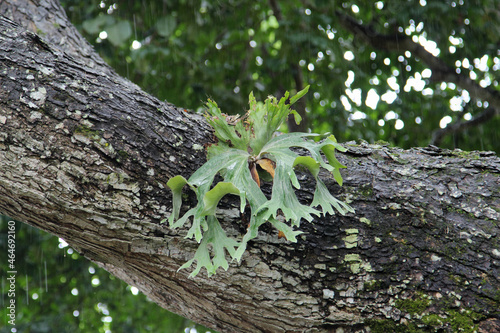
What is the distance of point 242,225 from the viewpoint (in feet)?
5.24

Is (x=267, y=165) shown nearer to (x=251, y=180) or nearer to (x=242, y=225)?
(x=251, y=180)

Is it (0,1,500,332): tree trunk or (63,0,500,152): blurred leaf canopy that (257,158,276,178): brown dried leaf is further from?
(63,0,500,152): blurred leaf canopy

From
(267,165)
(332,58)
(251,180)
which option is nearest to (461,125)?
(332,58)

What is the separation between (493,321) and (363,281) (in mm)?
427

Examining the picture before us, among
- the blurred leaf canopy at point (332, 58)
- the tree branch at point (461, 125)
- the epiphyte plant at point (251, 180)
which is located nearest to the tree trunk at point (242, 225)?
the epiphyte plant at point (251, 180)

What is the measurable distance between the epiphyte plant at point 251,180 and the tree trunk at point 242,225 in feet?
0.28

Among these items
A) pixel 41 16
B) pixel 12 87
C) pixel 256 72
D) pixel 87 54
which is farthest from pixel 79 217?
pixel 256 72

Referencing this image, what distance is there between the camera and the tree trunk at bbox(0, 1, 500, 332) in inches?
60.6

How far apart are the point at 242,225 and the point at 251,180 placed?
17 centimetres

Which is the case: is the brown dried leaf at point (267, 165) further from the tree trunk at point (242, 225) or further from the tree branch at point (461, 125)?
the tree branch at point (461, 125)

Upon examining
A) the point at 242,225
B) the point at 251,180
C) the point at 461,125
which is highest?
the point at 461,125

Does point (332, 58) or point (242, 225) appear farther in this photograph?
point (332, 58)

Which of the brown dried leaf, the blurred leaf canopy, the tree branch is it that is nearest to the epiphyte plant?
the brown dried leaf

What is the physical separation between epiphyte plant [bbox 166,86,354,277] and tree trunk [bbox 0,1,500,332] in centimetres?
8
